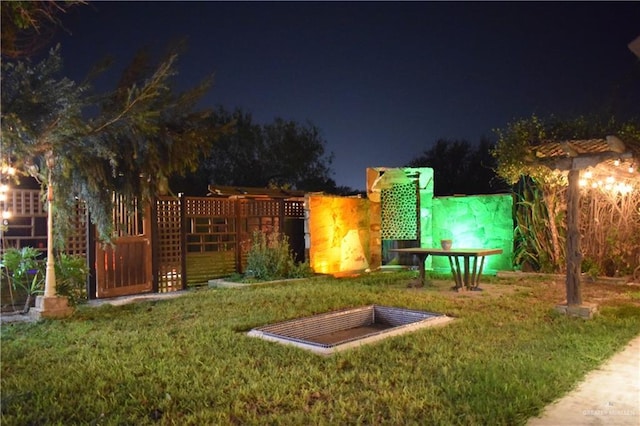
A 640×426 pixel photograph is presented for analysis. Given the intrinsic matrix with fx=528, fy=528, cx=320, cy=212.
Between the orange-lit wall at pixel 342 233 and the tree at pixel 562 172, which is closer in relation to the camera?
the tree at pixel 562 172

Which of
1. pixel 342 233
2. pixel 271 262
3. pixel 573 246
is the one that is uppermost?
pixel 342 233

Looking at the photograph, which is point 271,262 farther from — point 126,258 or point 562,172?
point 562,172

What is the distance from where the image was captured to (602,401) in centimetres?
414

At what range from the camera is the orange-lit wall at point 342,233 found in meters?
13.2

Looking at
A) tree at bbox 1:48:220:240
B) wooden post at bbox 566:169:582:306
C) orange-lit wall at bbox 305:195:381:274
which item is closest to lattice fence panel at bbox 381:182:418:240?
orange-lit wall at bbox 305:195:381:274

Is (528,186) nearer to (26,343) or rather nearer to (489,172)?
(26,343)

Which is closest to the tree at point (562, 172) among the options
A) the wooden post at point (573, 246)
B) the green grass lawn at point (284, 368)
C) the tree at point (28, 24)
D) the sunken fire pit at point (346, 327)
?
the wooden post at point (573, 246)

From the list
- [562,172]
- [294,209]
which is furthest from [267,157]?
[562,172]

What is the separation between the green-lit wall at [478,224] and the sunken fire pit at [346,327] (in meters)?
5.90

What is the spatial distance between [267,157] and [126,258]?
687 inches

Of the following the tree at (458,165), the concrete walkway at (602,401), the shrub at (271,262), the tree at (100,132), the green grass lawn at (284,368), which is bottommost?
the concrete walkway at (602,401)

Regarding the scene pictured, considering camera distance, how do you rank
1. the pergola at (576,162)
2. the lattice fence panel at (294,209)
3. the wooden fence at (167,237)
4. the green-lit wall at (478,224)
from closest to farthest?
the pergola at (576,162)
the wooden fence at (167,237)
the green-lit wall at (478,224)
the lattice fence panel at (294,209)

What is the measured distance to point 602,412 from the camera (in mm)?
3902

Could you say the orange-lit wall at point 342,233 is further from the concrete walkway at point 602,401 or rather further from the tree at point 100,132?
the concrete walkway at point 602,401
